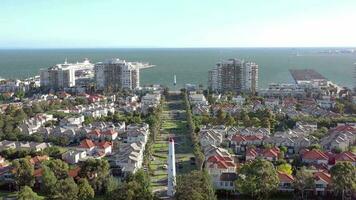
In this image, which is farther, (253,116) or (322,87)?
(322,87)

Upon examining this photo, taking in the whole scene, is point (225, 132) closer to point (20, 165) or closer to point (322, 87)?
point (20, 165)

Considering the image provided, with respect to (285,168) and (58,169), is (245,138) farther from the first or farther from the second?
(58,169)

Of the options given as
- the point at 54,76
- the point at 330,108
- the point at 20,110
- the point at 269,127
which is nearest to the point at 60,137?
the point at 20,110

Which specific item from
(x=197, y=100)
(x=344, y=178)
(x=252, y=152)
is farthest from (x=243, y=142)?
(x=197, y=100)

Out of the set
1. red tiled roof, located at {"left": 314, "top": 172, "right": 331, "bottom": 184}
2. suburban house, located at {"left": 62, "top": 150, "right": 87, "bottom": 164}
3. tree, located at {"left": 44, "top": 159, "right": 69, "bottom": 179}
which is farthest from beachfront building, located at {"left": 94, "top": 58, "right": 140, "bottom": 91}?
red tiled roof, located at {"left": 314, "top": 172, "right": 331, "bottom": 184}

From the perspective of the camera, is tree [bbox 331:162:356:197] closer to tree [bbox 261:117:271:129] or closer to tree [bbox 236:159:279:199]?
tree [bbox 236:159:279:199]

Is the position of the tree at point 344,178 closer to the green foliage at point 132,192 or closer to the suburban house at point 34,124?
the green foliage at point 132,192
